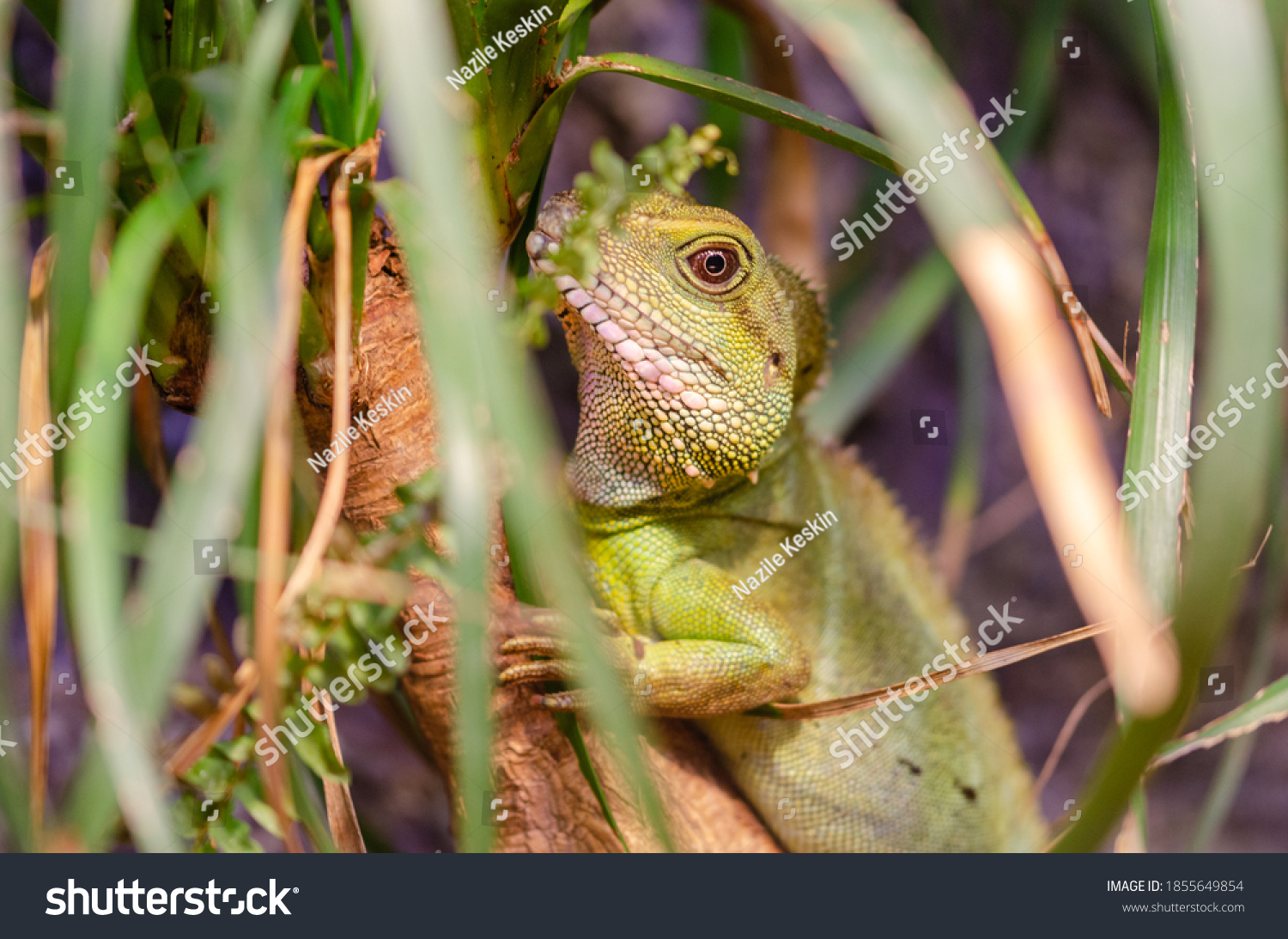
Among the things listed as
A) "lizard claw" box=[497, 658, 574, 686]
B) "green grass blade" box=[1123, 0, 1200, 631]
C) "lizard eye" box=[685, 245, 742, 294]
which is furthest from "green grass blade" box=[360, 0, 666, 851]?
"lizard eye" box=[685, 245, 742, 294]

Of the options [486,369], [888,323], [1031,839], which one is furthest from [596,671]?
[888,323]

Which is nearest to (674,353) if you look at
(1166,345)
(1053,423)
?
(1166,345)

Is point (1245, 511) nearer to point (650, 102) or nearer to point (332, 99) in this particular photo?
point (332, 99)

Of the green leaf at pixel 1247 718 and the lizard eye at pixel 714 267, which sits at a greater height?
the lizard eye at pixel 714 267

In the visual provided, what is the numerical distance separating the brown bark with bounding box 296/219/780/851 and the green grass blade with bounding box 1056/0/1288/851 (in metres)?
0.71

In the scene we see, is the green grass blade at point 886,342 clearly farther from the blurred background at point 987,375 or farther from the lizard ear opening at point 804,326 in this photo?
the lizard ear opening at point 804,326

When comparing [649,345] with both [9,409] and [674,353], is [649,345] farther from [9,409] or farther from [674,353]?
[9,409]

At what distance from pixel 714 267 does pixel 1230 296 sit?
Result: 3.12 feet

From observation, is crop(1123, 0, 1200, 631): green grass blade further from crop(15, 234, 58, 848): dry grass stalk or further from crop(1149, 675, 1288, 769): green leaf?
crop(15, 234, 58, 848): dry grass stalk

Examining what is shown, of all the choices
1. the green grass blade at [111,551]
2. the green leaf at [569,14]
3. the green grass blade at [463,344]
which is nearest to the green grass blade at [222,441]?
the green grass blade at [111,551]

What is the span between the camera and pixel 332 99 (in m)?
1.14

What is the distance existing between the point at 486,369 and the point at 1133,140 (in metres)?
3.44

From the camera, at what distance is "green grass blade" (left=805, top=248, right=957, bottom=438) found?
2.22 m

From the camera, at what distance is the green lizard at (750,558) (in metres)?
1.45
